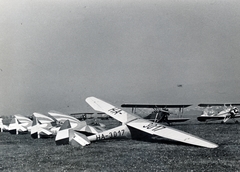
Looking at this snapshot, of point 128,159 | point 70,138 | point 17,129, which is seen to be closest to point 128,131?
point 70,138

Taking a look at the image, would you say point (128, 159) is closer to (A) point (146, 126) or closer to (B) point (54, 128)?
(A) point (146, 126)

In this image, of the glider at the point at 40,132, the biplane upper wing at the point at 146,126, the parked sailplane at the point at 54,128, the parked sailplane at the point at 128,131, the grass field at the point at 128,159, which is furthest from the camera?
the glider at the point at 40,132

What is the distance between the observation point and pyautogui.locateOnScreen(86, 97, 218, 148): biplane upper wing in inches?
263

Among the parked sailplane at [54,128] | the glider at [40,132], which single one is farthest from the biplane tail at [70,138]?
the glider at [40,132]

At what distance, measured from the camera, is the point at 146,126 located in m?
8.24

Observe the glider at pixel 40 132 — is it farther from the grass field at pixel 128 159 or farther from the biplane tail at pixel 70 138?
the grass field at pixel 128 159

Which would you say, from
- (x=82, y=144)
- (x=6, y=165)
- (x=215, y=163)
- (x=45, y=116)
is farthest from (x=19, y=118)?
(x=215, y=163)

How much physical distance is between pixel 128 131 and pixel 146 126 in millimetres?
915

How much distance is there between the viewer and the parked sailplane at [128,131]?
6.97m

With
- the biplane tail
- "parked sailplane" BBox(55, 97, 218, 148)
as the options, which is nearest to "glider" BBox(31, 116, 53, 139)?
"parked sailplane" BBox(55, 97, 218, 148)

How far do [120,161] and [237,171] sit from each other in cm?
240

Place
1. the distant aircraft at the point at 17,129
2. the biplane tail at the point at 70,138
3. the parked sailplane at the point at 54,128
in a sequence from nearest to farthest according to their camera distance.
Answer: the biplane tail at the point at 70,138, the parked sailplane at the point at 54,128, the distant aircraft at the point at 17,129

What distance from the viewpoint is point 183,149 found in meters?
6.74

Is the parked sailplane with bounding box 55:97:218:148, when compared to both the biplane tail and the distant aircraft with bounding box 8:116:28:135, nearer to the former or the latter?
the biplane tail
